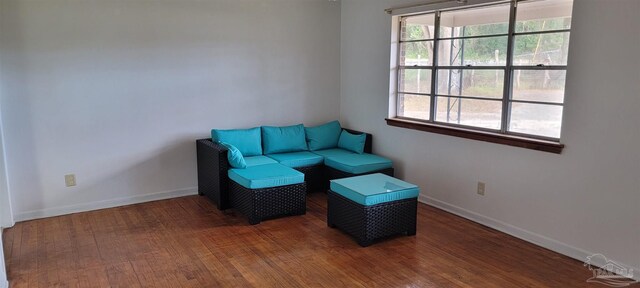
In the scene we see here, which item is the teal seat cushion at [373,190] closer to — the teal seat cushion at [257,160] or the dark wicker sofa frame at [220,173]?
the dark wicker sofa frame at [220,173]

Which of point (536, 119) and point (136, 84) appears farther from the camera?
point (136, 84)

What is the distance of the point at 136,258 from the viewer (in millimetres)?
3188

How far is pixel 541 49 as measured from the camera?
132 inches

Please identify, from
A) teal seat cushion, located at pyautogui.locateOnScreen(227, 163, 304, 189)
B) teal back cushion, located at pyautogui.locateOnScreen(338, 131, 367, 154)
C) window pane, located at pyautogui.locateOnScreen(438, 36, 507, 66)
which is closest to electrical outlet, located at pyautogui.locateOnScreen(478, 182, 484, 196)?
window pane, located at pyautogui.locateOnScreen(438, 36, 507, 66)

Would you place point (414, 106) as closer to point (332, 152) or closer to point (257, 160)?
point (332, 152)

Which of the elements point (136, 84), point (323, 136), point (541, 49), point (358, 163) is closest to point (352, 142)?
point (323, 136)

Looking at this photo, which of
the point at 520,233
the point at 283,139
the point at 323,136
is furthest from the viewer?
the point at 323,136

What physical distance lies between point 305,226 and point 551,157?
6.63 feet

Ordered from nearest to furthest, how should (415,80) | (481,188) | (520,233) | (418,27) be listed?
(520,233) → (481,188) → (418,27) → (415,80)

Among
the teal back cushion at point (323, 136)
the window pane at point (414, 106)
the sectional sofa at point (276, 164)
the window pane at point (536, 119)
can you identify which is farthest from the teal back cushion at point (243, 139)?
the window pane at point (536, 119)

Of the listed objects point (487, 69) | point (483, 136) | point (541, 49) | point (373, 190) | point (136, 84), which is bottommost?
point (373, 190)

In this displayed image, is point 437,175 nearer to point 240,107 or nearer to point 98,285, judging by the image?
point 240,107

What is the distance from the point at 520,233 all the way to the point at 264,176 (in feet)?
7.14

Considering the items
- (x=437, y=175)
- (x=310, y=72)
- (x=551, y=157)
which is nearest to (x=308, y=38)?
(x=310, y=72)
